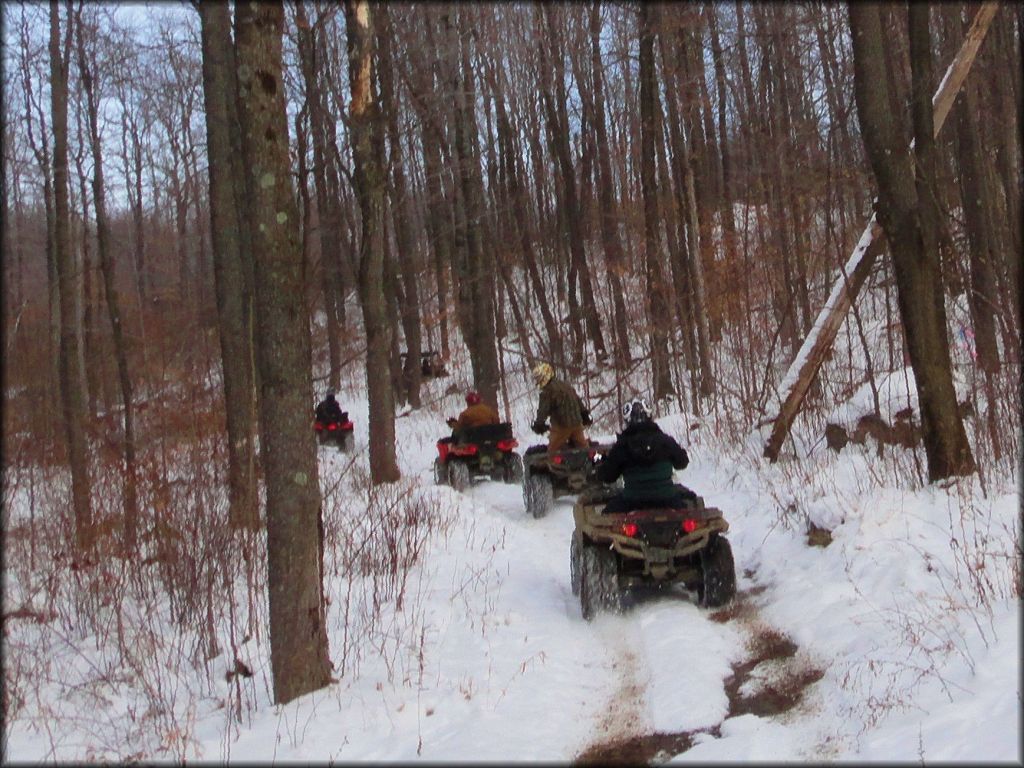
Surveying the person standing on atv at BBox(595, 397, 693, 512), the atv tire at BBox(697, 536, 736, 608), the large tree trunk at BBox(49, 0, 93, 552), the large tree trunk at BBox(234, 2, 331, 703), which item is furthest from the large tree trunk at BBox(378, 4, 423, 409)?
the atv tire at BBox(697, 536, 736, 608)

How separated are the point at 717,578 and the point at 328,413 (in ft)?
44.2

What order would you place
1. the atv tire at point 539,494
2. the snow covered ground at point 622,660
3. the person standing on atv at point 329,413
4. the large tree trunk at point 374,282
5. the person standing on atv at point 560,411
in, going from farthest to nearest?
the person standing on atv at point 329,413 → the large tree trunk at point 374,282 → the person standing on atv at point 560,411 → the atv tire at point 539,494 → the snow covered ground at point 622,660

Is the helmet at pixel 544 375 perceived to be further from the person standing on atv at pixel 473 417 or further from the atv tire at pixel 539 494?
the person standing on atv at pixel 473 417

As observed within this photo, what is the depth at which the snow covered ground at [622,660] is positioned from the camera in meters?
4.54

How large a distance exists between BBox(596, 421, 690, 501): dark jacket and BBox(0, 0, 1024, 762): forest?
1.15 m

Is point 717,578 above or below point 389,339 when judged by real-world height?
below

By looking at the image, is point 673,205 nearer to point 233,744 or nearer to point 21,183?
point 21,183

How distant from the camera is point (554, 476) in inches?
433

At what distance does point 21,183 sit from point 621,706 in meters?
15.0

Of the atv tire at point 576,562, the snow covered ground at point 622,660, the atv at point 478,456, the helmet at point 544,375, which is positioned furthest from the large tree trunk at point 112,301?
the helmet at point 544,375

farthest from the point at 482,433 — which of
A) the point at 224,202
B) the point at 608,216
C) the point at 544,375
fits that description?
the point at 608,216

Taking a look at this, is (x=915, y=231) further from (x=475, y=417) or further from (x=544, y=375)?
(x=475, y=417)

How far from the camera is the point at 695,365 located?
16859 mm

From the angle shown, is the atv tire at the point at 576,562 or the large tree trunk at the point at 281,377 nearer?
the large tree trunk at the point at 281,377
